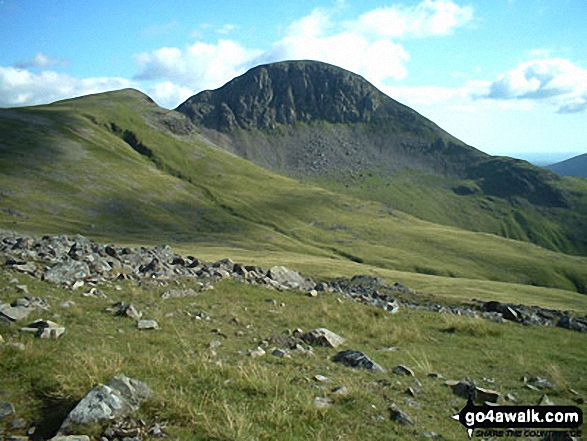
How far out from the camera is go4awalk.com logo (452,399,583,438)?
912cm

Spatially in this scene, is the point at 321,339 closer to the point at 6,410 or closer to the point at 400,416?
the point at 400,416

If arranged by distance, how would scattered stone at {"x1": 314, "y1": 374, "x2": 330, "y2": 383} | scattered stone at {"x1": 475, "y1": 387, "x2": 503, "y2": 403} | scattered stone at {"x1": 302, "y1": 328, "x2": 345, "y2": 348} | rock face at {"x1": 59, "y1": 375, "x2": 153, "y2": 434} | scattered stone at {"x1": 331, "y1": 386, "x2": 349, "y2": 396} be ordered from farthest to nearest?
scattered stone at {"x1": 302, "y1": 328, "x2": 345, "y2": 348}, scattered stone at {"x1": 475, "y1": 387, "x2": 503, "y2": 403}, scattered stone at {"x1": 314, "y1": 374, "x2": 330, "y2": 383}, scattered stone at {"x1": 331, "y1": 386, "x2": 349, "y2": 396}, rock face at {"x1": 59, "y1": 375, "x2": 153, "y2": 434}

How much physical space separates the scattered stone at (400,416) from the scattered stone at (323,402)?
4.18ft

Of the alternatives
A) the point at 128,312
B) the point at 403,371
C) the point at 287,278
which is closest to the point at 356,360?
the point at 403,371

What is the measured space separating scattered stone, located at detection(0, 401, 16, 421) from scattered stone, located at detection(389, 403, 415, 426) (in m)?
7.15

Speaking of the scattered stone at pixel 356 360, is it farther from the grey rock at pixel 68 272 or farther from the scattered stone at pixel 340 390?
the grey rock at pixel 68 272

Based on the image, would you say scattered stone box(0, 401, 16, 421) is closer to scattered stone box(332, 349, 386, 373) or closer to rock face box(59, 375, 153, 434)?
rock face box(59, 375, 153, 434)

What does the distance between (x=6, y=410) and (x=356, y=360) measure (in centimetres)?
894

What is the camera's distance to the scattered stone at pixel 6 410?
7.50 metres

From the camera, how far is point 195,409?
7801 mm

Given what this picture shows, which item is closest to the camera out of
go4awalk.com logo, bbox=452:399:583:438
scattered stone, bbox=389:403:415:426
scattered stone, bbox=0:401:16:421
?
scattered stone, bbox=0:401:16:421

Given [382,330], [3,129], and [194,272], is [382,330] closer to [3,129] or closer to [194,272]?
[194,272]

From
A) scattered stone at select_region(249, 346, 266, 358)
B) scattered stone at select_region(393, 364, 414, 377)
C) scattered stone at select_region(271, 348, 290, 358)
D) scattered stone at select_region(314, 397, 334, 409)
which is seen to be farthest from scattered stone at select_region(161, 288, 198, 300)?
scattered stone at select_region(314, 397, 334, 409)

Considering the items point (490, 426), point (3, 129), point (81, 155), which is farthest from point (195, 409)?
point (3, 129)
